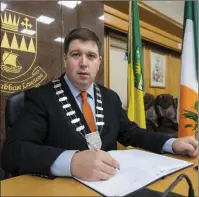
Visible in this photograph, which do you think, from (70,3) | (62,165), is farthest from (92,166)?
(70,3)

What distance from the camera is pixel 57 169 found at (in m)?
0.76

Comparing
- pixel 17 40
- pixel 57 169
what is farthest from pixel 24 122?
pixel 17 40

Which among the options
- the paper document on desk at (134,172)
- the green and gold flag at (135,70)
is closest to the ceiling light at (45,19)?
the green and gold flag at (135,70)

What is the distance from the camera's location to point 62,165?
752mm

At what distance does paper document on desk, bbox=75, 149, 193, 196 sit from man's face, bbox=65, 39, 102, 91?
476 millimetres

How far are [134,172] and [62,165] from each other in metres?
0.27

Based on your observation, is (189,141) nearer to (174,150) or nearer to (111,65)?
(174,150)

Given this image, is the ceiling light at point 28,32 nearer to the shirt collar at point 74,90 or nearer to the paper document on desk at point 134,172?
the shirt collar at point 74,90

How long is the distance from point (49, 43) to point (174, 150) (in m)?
2.15

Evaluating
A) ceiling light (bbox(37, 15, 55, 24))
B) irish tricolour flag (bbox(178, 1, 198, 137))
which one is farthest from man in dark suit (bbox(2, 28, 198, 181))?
ceiling light (bbox(37, 15, 55, 24))

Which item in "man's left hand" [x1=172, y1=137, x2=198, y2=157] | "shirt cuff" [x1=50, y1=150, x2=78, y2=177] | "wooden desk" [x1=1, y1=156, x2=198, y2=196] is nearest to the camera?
"wooden desk" [x1=1, y1=156, x2=198, y2=196]

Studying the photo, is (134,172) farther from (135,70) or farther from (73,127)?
(135,70)

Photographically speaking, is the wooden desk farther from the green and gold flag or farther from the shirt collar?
the green and gold flag

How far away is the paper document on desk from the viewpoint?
65 cm
